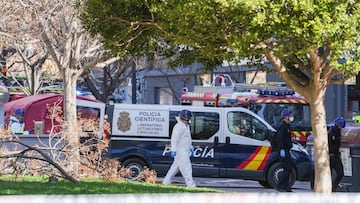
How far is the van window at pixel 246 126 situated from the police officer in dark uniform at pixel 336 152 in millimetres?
3049

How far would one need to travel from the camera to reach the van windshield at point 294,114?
23891 mm

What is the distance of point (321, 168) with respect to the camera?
448 inches

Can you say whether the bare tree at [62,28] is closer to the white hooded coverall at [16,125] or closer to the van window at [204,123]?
the van window at [204,123]

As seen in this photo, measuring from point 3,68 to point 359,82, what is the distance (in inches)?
709

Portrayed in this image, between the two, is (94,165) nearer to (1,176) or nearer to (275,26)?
(1,176)

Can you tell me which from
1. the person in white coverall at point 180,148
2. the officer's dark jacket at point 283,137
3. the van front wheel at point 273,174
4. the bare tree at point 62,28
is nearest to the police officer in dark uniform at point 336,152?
the officer's dark jacket at point 283,137

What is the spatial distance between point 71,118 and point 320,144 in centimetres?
694

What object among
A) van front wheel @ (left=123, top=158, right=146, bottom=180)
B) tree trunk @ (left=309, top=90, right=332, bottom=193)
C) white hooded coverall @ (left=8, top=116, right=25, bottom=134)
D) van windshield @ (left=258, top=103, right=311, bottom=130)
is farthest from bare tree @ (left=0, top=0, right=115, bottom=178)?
van windshield @ (left=258, top=103, right=311, bottom=130)

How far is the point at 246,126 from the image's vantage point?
17.7 m

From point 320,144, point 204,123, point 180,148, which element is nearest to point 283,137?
point 180,148

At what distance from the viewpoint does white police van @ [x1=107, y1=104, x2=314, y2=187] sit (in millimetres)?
17500

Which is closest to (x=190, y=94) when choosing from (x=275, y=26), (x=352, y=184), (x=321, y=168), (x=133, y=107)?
(x=133, y=107)

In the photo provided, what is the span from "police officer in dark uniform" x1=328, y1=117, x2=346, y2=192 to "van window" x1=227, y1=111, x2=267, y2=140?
305cm

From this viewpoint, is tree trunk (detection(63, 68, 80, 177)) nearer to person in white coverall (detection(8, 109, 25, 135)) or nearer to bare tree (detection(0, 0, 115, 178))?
bare tree (detection(0, 0, 115, 178))
